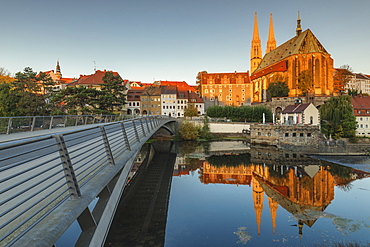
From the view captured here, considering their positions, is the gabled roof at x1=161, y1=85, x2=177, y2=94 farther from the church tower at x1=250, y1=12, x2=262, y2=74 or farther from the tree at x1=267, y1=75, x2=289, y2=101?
the church tower at x1=250, y1=12, x2=262, y2=74

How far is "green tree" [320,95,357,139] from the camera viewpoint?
3849 cm

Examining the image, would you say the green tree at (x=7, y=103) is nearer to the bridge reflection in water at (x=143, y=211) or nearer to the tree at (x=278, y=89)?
the bridge reflection in water at (x=143, y=211)

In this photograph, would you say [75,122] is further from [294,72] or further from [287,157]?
[294,72]

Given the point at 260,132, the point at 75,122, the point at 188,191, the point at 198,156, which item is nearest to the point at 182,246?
the point at 188,191

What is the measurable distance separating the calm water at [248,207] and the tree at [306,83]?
41.2 m

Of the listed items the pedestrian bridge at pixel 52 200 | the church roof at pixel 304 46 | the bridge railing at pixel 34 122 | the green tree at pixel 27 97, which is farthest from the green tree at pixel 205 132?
the pedestrian bridge at pixel 52 200

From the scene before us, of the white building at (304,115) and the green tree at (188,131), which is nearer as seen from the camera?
the white building at (304,115)

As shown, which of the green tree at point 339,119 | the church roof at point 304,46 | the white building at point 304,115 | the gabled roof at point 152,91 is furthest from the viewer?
the gabled roof at point 152,91

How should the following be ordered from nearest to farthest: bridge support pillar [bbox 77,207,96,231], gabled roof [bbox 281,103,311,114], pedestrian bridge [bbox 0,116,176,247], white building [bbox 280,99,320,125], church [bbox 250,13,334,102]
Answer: pedestrian bridge [bbox 0,116,176,247] → bridge support pillar [bbox 77,207,96,231] → white building [bbox 280,99,320,125] → gabled roof [bbox 281,103,311,114] → church [bbox 250,13,334,102]

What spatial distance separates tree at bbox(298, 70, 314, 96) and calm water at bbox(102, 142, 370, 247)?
4124 centimetres

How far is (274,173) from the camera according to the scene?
81.6ft

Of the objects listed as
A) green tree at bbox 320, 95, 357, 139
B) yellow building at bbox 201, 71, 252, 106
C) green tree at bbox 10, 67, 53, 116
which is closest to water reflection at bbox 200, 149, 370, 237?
green tree at bbox 320, 95, 357, 139

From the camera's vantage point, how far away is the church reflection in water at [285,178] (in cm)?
1590

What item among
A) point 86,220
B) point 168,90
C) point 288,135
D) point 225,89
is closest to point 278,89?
point 225,89
